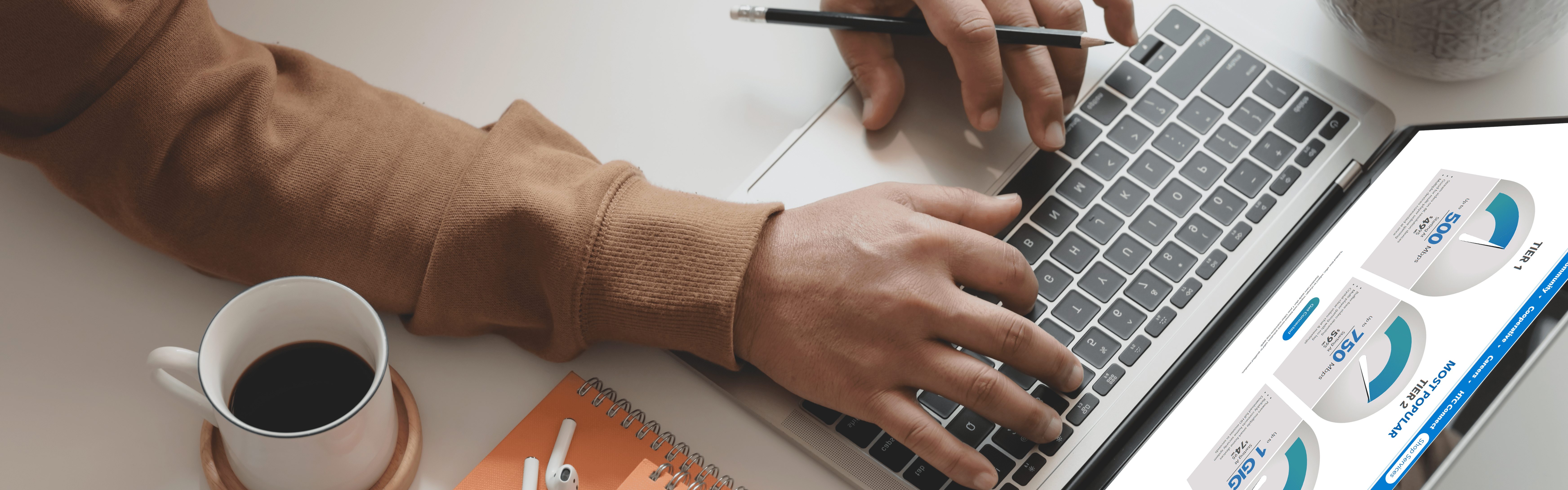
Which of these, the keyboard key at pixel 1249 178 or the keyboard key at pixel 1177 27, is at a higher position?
the keyboard key at pixel 1177 27

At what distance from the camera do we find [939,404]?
691 mm

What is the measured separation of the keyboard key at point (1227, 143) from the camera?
770 mm

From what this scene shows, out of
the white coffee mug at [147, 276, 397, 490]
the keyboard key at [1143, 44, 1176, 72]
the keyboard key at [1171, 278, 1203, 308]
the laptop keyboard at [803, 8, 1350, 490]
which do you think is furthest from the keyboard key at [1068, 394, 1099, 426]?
the white coffee mug at [147, 276, 397, 490]

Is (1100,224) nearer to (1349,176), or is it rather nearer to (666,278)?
(1349,176)

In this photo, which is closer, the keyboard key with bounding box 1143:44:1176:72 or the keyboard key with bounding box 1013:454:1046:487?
the keyboard key with bounding box 1013:454:1046:487

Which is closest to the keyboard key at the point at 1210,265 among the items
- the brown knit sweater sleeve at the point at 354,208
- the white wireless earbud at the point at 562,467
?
the brown knit sweater sleeve at the point at 354,208

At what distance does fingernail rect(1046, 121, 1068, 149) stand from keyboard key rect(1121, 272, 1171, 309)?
0.40 ft

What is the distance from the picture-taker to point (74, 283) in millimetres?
712

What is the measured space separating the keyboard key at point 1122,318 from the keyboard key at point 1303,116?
0.21 meters

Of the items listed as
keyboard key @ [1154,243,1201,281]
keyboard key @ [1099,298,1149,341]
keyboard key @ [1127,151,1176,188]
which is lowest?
keyboard key @ [1099,298,1149,341]

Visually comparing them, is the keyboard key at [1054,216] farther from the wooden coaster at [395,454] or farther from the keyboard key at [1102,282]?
the wooden coaster at [395,454]

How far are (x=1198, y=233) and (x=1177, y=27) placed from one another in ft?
0.65

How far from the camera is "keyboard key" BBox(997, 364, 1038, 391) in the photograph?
69 cm

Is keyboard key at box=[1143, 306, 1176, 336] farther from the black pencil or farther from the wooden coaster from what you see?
the wooden coaster
